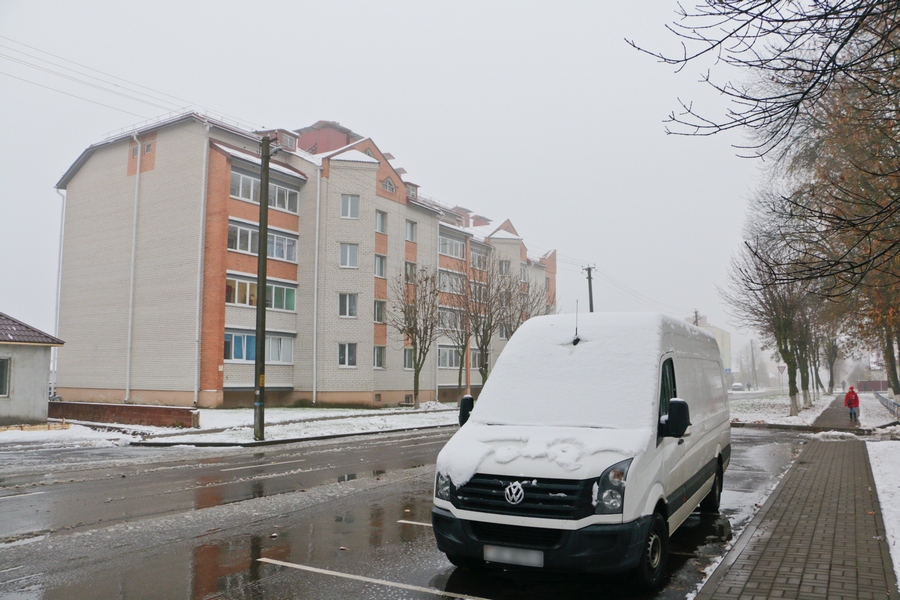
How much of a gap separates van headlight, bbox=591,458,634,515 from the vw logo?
0.53 meters

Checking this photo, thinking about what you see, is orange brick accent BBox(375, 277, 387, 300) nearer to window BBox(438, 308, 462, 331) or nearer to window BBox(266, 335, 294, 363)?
window BBox(438, 308, 462, 331)

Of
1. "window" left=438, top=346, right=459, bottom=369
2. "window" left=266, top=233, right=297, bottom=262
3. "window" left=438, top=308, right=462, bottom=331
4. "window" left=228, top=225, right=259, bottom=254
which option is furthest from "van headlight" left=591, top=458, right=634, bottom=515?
"window" left=438, top=346, right=459, bottom=369

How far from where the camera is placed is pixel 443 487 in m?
5.52

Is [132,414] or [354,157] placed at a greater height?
[354,157]

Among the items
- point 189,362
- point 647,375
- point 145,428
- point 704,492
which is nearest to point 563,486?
point 647,375

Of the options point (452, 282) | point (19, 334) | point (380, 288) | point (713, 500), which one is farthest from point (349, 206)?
point (713, 500)

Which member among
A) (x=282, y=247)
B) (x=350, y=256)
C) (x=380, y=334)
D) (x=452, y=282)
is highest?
(x=282, y=247)

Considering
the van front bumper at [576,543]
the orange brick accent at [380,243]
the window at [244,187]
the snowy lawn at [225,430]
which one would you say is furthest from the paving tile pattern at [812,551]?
the orange brick accent at [380,243]

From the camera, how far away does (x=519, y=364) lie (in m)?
6.66

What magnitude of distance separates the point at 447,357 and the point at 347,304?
12.0 m

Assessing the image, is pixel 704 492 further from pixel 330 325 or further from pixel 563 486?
pixel 330 325

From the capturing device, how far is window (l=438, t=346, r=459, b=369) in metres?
48.0

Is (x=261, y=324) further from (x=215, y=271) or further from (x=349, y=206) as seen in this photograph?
(x=349, y=206)

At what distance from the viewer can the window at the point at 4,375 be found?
Result: 23.8 metres
